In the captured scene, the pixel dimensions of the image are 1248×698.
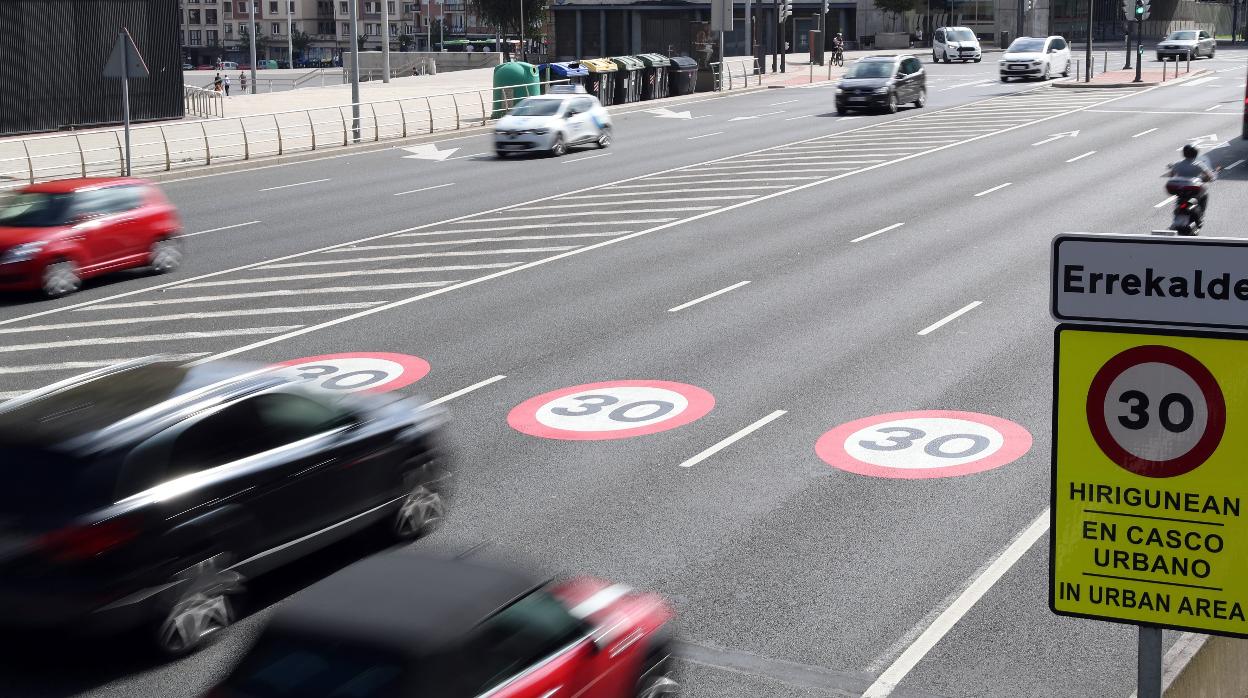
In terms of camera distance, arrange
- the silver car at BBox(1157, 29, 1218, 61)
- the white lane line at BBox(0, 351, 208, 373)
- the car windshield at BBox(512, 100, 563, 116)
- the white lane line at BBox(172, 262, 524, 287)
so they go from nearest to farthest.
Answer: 1. the white lane line at BBox(0, 351, 208, 373)
2. the white lane line at BBox(172, 262, 524, 287)
3. the car windshield at BBox(512, 100, 563, 116)
4. the silver car at BBox(1157, 29, 1218, 61)

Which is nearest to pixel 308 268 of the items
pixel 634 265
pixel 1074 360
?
pixel 634 265

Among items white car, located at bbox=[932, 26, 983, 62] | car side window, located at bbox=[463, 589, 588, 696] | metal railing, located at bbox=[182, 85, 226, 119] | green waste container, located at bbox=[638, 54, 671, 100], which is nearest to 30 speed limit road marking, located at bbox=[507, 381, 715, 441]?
car side window, located at bbox=[463, 589, 588, 696]

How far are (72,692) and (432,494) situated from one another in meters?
3.20

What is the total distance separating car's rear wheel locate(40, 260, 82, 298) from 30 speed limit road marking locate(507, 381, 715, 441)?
9.27 metres

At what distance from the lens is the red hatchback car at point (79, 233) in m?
20.0

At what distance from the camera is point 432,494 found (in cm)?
1061

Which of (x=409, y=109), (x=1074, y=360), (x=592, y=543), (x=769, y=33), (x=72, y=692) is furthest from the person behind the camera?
(x=769, y=33)

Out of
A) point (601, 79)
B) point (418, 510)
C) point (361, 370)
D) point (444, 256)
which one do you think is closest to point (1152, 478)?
point (418, 510)

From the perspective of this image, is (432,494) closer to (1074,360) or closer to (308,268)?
(1074,360)

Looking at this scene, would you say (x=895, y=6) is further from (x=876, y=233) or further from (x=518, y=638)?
(x=518, y=638)

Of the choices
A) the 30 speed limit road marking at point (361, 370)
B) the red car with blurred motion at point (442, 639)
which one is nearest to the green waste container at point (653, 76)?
the 30 speed limit road marking at point (361, 370)

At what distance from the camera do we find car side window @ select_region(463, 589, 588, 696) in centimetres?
608

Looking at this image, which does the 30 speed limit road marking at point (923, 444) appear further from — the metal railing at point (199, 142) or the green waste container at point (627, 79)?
the green waste container at point (627, 79)

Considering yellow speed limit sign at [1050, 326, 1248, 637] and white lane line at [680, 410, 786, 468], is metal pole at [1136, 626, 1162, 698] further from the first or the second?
white lane line at [680, 410, 786, 468]
